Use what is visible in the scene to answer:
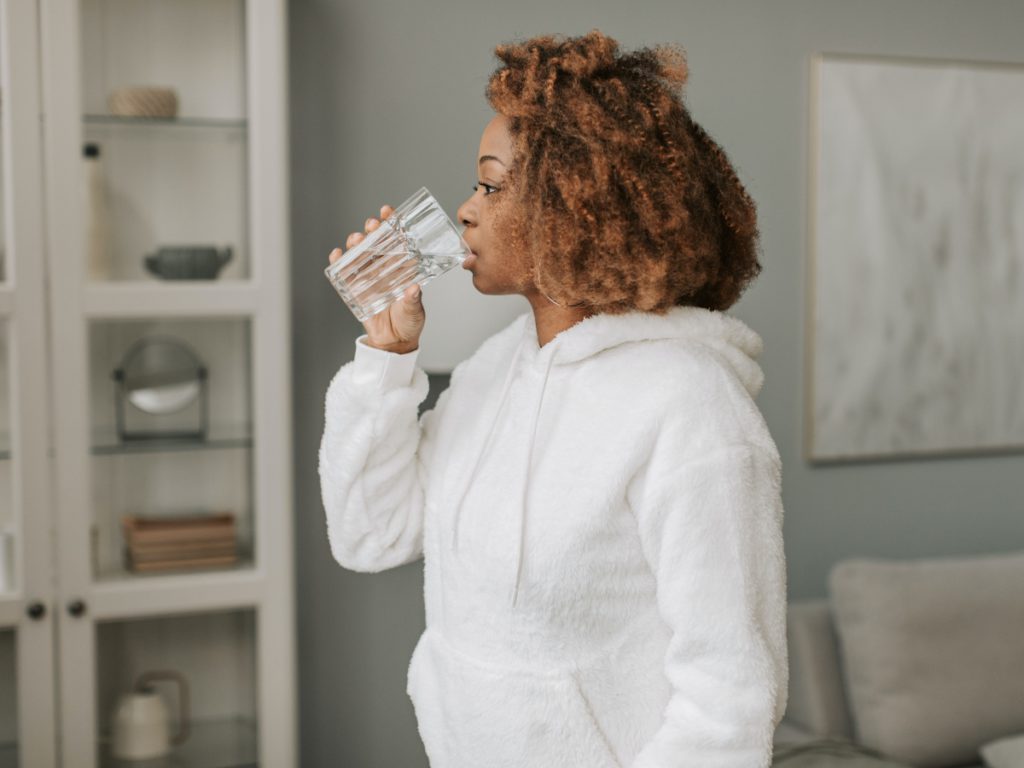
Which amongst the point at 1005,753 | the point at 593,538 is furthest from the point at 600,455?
the point at 1005,753

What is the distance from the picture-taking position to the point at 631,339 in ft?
3.84

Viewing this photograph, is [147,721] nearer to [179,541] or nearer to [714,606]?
[179,541]

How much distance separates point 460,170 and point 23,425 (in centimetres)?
109

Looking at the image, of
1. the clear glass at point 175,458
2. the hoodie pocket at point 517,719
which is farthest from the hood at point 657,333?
the clear glass at point 175,458

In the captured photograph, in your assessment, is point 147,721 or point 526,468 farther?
point 147,721

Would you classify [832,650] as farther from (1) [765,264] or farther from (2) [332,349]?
(2) [332,349]

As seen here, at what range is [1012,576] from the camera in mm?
2590

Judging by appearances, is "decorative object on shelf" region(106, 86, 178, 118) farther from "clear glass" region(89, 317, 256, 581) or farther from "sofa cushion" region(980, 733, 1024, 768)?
"sofa cushion" region(980, 733, 1024, 768)

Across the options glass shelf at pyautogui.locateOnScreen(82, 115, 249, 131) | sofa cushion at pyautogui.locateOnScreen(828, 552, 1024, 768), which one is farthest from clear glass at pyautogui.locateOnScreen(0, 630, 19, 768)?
sofa cushion at pyautogui.locateOnScreen(828, 552, 1024, 768)

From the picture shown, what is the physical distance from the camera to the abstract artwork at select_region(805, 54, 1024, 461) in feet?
9.57

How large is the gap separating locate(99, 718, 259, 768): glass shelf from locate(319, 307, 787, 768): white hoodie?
1.12 meters

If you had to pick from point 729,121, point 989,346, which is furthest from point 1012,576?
point 729,121

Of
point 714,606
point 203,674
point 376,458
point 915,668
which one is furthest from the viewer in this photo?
point 915,668

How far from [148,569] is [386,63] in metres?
1.20
